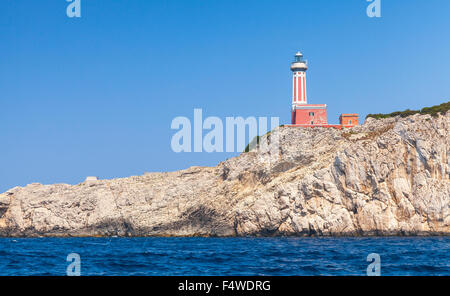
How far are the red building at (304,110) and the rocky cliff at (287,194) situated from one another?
493 centimetres

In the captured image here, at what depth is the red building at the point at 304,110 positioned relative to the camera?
87.1 metres

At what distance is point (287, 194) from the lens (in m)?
69.6

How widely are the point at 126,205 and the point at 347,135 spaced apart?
36271 millimetres

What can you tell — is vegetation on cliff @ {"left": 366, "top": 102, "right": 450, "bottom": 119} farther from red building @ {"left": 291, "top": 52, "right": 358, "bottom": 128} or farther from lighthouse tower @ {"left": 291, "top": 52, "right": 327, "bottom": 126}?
lighthouse tower @ {"left": 291, "top": 52, "right": 327, "bottom": 126}

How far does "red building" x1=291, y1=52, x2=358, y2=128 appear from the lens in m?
87.1

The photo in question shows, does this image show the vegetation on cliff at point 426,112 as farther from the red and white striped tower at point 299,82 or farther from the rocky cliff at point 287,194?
the red and white striped tower at point 299,82

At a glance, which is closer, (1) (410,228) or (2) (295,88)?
(1) (410,228)

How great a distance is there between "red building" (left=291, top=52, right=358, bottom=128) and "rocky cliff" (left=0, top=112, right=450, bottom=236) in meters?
4.93

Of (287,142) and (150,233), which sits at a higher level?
(287,142)

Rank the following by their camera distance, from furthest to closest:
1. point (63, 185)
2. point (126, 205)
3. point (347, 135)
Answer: point (63, 185) < point (126, 205) < point (347, 135)
